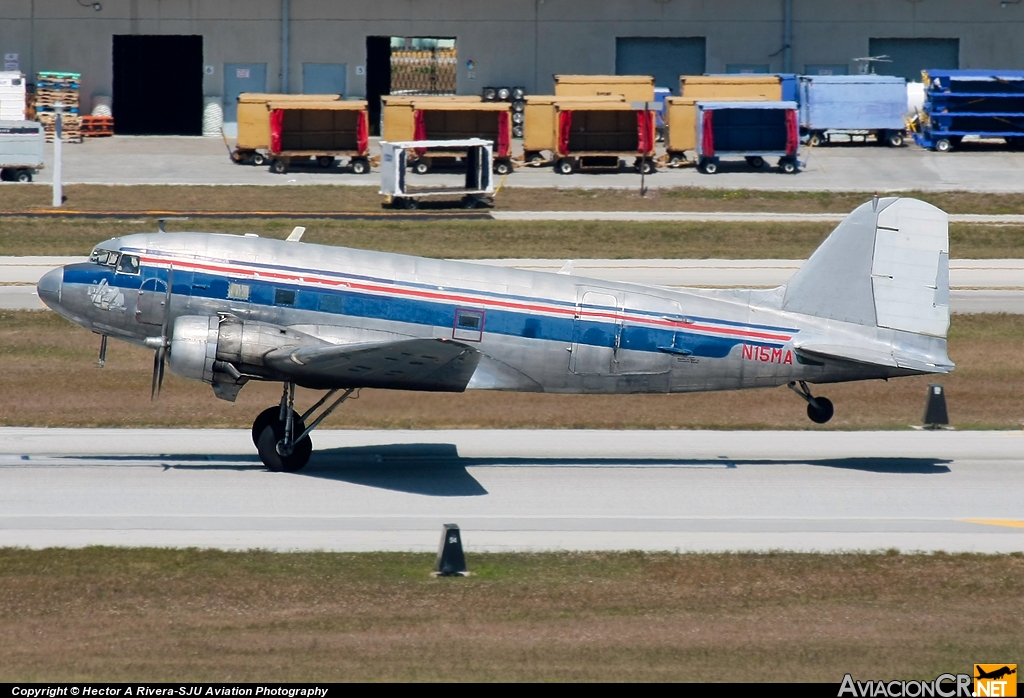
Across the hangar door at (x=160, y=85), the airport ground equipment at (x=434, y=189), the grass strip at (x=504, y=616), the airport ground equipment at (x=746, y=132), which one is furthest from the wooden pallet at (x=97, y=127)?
the grass strip at (x=504, y=616)

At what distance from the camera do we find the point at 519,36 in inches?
2997

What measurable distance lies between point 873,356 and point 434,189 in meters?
34.8

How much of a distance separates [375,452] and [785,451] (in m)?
8.55

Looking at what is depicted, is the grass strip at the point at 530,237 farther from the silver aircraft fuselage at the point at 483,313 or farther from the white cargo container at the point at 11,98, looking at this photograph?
the white cargo container at the point at 11,98

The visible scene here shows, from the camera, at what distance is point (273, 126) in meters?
63.3

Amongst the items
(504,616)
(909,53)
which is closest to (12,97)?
(909,53)

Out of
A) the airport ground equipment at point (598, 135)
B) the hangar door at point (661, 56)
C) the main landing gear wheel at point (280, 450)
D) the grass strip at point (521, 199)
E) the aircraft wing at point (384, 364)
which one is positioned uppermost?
the hangar door at point (661, 56)

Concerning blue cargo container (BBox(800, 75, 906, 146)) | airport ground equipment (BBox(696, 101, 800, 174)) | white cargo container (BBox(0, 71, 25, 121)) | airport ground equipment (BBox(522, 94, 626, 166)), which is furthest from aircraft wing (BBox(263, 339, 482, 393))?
blue cargo container (BBox(800, 75, 906, 146))

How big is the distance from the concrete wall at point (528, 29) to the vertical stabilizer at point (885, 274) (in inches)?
2123

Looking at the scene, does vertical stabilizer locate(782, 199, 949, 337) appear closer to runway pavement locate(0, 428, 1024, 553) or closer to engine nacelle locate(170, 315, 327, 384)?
runway pavement locate(0, 428, 1024, 553)

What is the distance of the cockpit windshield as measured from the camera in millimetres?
23031

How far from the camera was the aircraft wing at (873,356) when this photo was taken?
2328cm

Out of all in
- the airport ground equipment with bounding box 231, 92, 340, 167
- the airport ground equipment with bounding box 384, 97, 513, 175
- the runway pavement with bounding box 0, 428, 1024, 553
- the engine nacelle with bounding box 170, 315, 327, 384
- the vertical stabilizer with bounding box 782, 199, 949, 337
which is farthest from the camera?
the airport ground equipment with bounding box 231, 92, 340, 167

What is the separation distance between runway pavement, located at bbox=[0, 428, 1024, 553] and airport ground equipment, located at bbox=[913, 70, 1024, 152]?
4600cm
